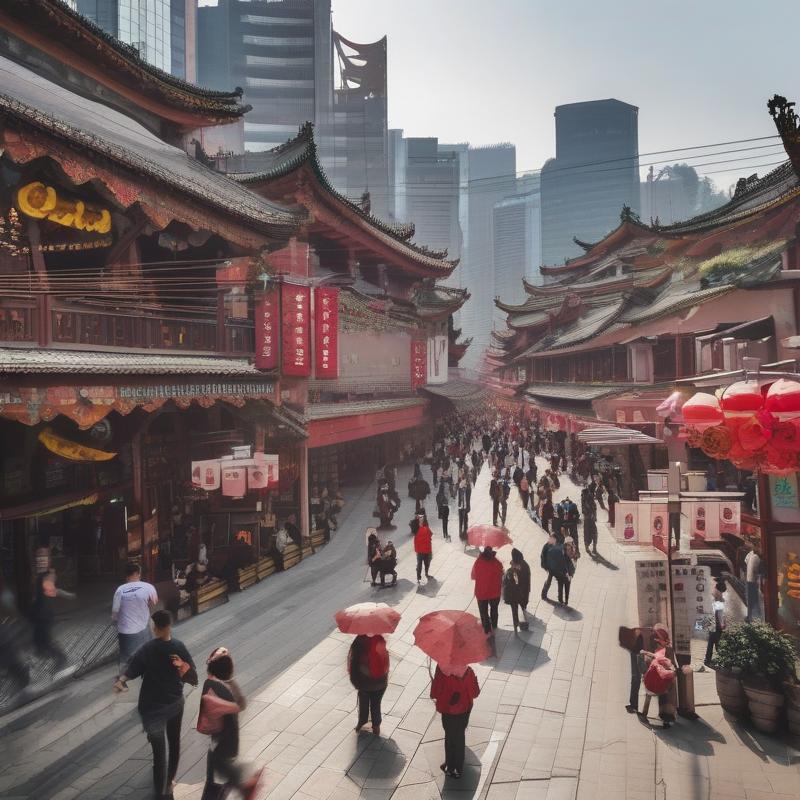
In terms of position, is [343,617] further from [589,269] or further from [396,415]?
[589,269]

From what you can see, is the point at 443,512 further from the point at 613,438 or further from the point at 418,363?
the point at 418,363

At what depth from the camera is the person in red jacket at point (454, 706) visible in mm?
6000

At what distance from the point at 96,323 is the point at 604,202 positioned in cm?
18321

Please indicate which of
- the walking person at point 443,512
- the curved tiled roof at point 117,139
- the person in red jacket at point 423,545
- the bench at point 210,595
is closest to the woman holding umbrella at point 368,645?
the bench at point 210,595

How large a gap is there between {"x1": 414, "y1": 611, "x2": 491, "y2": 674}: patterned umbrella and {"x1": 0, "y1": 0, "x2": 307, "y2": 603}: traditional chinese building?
18.6 feet

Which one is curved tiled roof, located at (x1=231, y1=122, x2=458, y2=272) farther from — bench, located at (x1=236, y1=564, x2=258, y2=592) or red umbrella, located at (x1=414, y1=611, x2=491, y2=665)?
red umbrella, located at (x1=414, y1=611, x2=491, y2=665)

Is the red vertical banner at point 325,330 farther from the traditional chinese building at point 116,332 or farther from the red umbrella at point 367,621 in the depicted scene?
the red umbrella at point 367,621

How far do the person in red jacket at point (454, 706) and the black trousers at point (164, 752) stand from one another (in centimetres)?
237

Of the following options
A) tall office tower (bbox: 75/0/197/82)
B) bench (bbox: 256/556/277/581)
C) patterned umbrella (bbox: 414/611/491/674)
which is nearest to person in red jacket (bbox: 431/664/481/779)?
patterned umbrella (bbox: 414/611/491/674)

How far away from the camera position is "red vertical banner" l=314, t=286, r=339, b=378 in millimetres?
15742

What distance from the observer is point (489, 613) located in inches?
401

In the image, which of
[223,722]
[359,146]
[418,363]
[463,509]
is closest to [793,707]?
[223,722]

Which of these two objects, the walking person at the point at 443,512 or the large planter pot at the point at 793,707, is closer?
the large planter pot at the point at 793,707

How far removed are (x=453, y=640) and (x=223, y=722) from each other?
2118 millimetres
